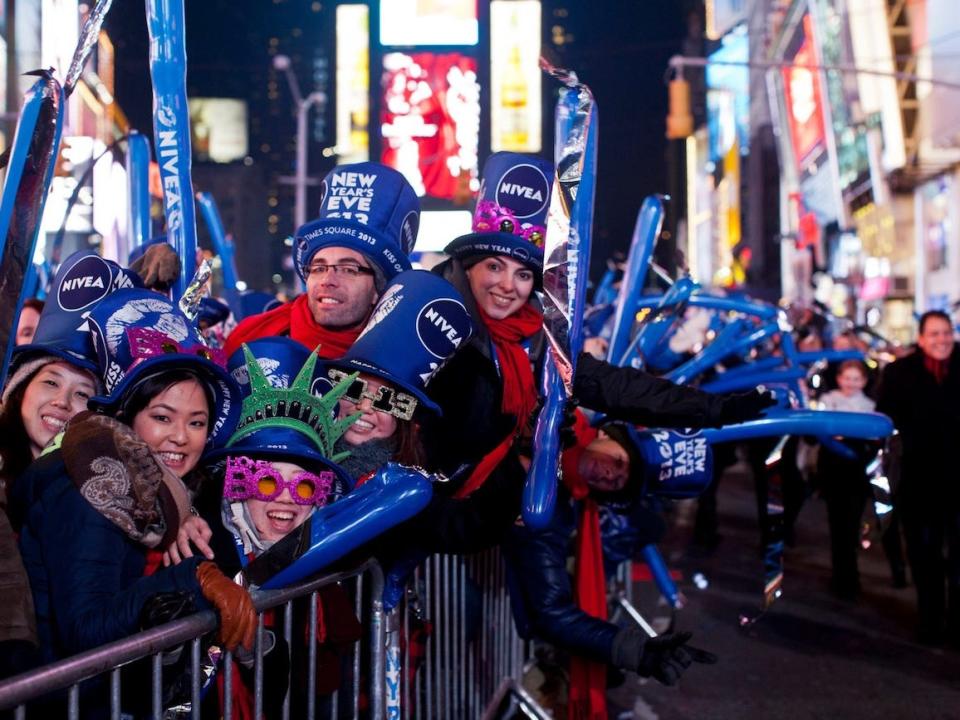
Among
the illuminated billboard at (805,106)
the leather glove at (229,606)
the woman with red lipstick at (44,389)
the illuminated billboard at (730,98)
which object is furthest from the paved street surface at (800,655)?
the illuminated billboard at (730,98)

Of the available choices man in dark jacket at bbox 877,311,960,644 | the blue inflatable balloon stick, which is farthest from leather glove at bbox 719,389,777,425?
man in dark jacket at bbox 877,311,960,644

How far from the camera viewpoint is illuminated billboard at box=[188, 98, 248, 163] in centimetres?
7769

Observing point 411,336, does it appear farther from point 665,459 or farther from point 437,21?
point 437,21

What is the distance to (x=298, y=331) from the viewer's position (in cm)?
472

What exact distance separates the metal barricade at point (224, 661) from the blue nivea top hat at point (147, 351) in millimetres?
560

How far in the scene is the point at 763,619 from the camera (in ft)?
30.5

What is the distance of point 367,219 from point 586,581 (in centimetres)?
200

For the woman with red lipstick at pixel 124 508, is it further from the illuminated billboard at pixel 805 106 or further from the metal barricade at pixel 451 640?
the illuminated billboard at pixel 805 106

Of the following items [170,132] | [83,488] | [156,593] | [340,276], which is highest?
[170,132]

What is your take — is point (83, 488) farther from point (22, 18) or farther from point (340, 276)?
point (22, 18)

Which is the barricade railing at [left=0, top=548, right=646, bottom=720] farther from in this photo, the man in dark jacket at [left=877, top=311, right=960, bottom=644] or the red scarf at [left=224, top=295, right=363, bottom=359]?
the man in dark jacket at [left=877, top=311, right=960, bottom=644]

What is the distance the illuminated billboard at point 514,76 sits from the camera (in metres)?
36.3

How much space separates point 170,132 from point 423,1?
29735 mm

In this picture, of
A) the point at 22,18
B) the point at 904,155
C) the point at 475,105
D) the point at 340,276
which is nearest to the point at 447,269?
the point at 340,276
